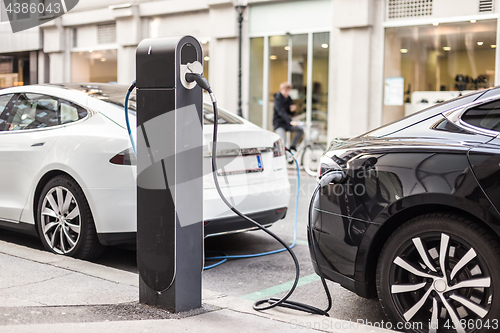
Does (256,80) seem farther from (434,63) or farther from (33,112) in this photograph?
(33,112)

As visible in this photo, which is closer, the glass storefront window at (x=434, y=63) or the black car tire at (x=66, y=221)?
the black car tire at (x=66, y=221)

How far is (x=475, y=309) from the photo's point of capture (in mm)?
3023

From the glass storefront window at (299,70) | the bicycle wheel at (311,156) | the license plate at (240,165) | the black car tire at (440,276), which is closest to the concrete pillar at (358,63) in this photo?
the bicycle wheel at (311,156)

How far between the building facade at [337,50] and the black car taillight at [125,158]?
36.6 feet

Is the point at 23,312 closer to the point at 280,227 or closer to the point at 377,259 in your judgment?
the point at 377,259

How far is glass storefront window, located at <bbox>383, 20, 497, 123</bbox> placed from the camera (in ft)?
45.9

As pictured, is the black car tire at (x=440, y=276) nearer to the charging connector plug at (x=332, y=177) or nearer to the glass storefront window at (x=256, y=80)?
the charging connector plug at (x=332, y=177)

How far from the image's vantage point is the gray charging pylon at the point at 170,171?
3.33 m

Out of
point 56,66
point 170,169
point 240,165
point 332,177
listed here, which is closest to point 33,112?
point 240,165

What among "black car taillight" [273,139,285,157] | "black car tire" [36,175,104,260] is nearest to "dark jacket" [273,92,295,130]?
"black car taillight" [273,139,285,157]

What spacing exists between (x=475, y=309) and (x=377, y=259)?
2.01ft

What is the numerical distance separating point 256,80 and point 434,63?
527 centimetres

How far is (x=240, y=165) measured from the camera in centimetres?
517

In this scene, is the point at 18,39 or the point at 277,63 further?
the point at 18,39
